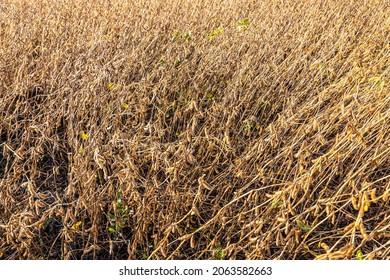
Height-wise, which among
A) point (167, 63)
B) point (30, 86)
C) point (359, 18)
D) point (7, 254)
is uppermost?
point (359, 18)

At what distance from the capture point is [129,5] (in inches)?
133

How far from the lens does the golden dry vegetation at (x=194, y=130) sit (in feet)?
4.86

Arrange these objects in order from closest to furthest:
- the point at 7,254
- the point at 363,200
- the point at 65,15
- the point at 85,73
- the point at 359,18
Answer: the point at 363,200 → the point at 7,254 → the point at 85,73 → the point at 359,18 → the point at 65,15

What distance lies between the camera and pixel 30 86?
2338 millimetres

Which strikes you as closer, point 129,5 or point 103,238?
point 103,238

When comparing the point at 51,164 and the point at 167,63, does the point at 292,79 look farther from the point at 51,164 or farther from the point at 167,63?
the point at 51,164

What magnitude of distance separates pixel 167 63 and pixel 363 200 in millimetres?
1671

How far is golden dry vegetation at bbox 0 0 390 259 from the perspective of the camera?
4.86ft

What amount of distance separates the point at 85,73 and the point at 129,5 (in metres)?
1.30

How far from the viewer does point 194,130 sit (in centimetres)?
188

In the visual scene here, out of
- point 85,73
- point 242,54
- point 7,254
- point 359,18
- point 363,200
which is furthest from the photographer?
point 359,18
